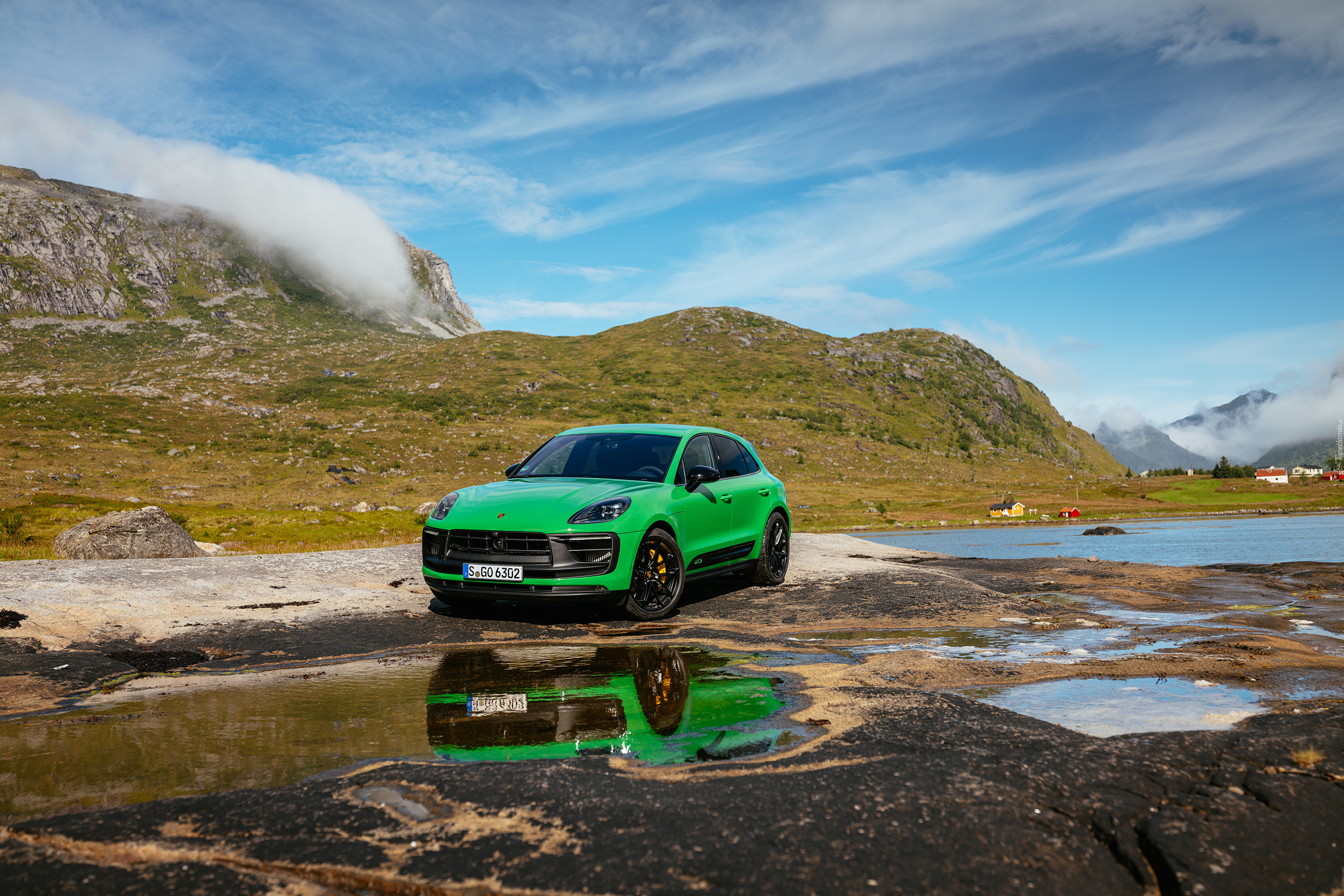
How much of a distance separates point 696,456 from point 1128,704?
5.64m

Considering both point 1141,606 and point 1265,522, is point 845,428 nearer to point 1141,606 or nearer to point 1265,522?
point 1265,522

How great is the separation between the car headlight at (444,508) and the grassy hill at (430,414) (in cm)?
925

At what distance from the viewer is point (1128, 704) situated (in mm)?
4777

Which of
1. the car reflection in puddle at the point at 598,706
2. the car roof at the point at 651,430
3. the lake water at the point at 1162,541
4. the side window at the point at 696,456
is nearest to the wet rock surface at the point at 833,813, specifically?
the car reflection in puddle at the point at 598,706

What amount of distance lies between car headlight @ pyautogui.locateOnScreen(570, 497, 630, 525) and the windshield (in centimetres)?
91

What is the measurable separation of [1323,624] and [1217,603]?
167cm

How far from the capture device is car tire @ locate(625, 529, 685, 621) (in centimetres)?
797

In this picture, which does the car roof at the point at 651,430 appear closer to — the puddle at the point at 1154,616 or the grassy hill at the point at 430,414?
the puddle at the point at 1154,616

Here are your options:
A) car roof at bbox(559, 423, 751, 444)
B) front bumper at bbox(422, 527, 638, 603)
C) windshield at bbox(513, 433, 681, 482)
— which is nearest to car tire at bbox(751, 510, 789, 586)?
car roof at bbox(559, 423, 751, 444)

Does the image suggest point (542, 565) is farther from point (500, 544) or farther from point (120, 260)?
point (120, 260)

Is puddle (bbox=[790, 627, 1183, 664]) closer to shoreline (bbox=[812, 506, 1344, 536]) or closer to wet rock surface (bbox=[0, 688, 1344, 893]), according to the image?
wet rock surface (bbox=[0, 688, 1344, 893])

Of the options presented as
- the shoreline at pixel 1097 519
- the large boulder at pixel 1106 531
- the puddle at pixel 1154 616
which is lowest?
the shoreline at pixel 1097 519

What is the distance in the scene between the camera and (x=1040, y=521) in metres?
64.8

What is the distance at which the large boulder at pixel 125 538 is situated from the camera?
14.0 metres
